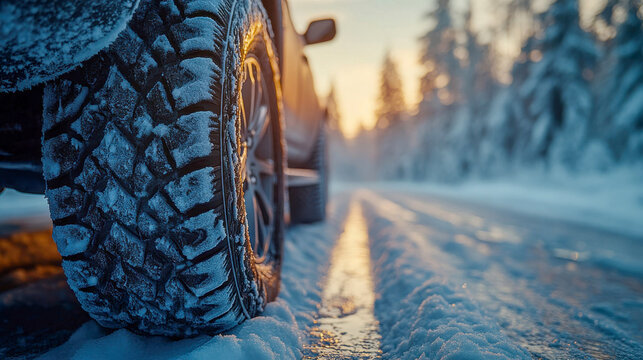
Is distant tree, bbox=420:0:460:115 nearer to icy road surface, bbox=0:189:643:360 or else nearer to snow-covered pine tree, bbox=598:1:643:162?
snow-covered pine tree, bbox=598:1:643:162

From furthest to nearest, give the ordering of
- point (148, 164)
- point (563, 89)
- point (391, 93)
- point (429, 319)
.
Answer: point (391, 93)
point (563, 89)
point (429, 319)
point (148, 164)

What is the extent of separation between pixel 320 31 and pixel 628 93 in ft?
65.5

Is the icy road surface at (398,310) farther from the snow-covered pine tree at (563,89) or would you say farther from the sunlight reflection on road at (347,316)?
the snow-covered pine tree at (563,89)

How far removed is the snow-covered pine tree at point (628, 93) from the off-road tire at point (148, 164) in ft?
61.6

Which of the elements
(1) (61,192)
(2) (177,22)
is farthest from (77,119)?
(2) (177,22)

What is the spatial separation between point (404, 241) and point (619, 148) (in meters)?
18.2

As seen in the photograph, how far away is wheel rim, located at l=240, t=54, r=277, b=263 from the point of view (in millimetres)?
1253

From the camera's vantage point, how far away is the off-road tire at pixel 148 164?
0.83 meters

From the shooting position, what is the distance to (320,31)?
7.54 ft

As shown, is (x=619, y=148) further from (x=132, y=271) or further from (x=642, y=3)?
(x=132, y=271)

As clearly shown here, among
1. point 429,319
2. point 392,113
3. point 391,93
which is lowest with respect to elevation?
point 429,319

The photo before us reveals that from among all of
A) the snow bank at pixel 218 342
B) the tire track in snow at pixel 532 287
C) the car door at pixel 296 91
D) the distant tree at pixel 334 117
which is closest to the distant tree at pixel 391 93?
the distant tree at pixel 334 117

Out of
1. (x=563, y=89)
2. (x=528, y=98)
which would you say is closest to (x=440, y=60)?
(x=528, y=98)

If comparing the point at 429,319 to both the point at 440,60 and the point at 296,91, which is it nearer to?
the point at 296,91
